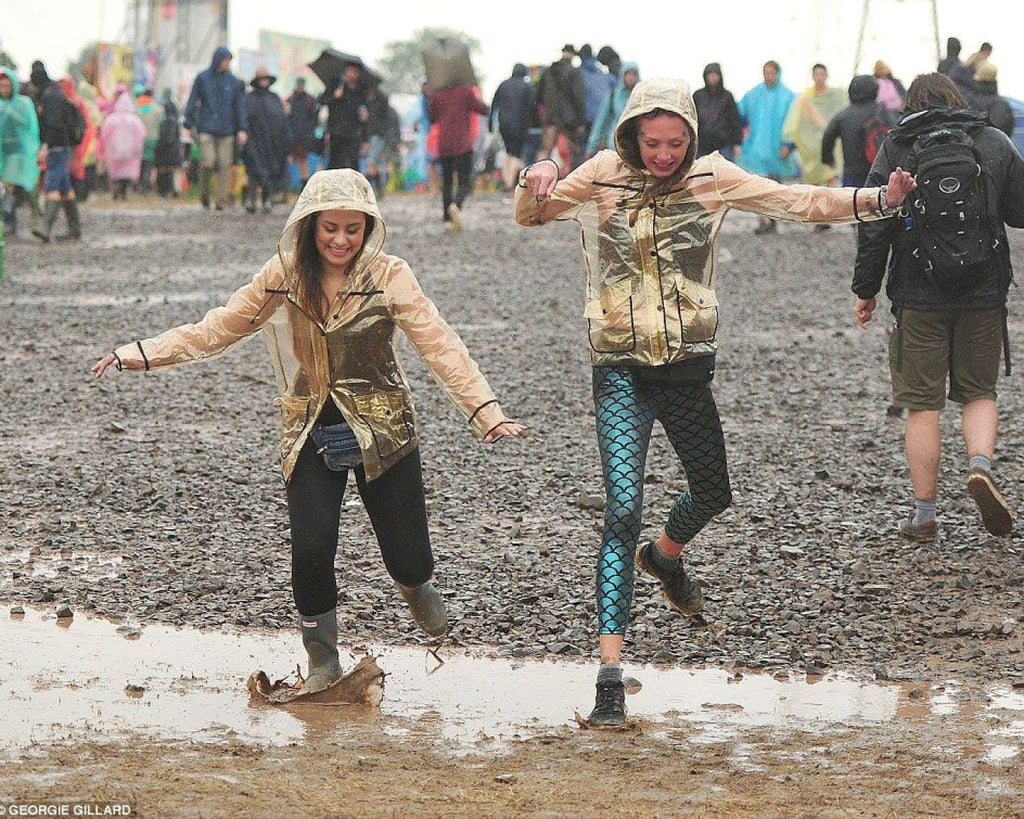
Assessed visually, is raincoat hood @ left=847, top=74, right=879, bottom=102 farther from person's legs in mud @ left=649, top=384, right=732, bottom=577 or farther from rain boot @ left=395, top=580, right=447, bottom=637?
rain boot @ left=395, top=580, right=447, bottom=637

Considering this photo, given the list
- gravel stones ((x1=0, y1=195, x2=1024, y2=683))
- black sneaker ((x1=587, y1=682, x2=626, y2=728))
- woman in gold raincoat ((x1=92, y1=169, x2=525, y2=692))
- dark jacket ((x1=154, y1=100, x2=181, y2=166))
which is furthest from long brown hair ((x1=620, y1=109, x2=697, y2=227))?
dark jacket ((x1=154, y1=100, x2=181, y2=166))

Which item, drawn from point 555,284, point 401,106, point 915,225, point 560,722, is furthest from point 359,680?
point 401,106

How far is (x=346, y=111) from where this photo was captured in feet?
83.7

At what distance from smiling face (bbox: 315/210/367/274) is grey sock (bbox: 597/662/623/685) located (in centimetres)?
138

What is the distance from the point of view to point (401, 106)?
5006 centimetres

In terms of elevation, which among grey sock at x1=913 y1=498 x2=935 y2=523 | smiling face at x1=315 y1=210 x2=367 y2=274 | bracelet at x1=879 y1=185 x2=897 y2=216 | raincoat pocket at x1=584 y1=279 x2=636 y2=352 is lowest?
grey sock at x1=913 y1=498 x2=935 y2=523

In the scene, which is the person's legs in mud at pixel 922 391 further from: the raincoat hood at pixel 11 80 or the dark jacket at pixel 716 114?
the raincoat hood at pixel 11 80

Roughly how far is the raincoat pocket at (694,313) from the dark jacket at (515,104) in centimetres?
2097

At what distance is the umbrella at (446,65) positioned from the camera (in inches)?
990

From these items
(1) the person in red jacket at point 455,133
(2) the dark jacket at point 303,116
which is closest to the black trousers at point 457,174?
(1) the person in red jacket at point 455,133

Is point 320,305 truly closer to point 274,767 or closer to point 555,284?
point 274,767

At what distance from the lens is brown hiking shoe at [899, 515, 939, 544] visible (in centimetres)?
763

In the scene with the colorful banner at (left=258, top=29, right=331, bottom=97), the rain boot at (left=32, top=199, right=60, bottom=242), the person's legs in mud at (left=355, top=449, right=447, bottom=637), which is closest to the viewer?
the person's legs in mud at (left=355, top=449, right=447, bottom=637)

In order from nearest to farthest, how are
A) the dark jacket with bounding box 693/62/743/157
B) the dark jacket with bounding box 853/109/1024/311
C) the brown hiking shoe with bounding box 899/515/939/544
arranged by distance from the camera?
the dark jacket with bounding box 853/109/1024/311 < the brown hiking shoe with bounding box 899/515/939/544 < the dark jacket with bounding box 693/62/743/157
